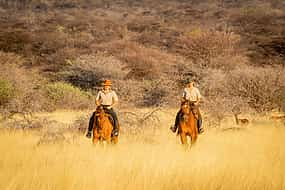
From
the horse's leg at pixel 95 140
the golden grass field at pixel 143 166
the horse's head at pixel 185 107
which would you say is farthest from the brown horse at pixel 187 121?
the horse's leg at pixel 95 140

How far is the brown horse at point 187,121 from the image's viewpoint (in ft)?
36.1

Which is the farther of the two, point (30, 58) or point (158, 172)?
point (30, 58)

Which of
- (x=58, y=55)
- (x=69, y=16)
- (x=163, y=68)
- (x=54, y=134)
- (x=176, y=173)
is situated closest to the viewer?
(x=176, y=173)

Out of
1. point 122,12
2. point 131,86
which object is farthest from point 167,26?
point 131,86

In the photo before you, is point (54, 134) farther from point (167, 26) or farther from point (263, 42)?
point (167, 26)

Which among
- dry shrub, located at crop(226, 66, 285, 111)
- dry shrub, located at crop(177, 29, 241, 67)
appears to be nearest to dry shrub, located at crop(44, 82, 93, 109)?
dry shrub, located at crop(226, 66, 285, 111)

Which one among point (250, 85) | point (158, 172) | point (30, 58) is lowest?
point (30, 58)

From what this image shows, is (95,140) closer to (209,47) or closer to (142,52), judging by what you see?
(209,47)

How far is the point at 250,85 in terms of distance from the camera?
1991 centimetres

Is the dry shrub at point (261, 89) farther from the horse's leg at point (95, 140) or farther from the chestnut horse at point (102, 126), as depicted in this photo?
the horse's leg at point (95, 140)

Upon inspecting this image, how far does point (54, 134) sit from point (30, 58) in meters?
35.1

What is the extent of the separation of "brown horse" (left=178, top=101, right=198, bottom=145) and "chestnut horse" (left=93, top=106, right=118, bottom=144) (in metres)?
1.74

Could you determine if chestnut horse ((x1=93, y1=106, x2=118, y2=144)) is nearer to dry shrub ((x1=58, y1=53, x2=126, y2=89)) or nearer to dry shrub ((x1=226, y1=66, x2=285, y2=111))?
dry shrub ((x1=226, y1=66, x2=285, y2=111))

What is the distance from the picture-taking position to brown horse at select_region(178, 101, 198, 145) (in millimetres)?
11016
